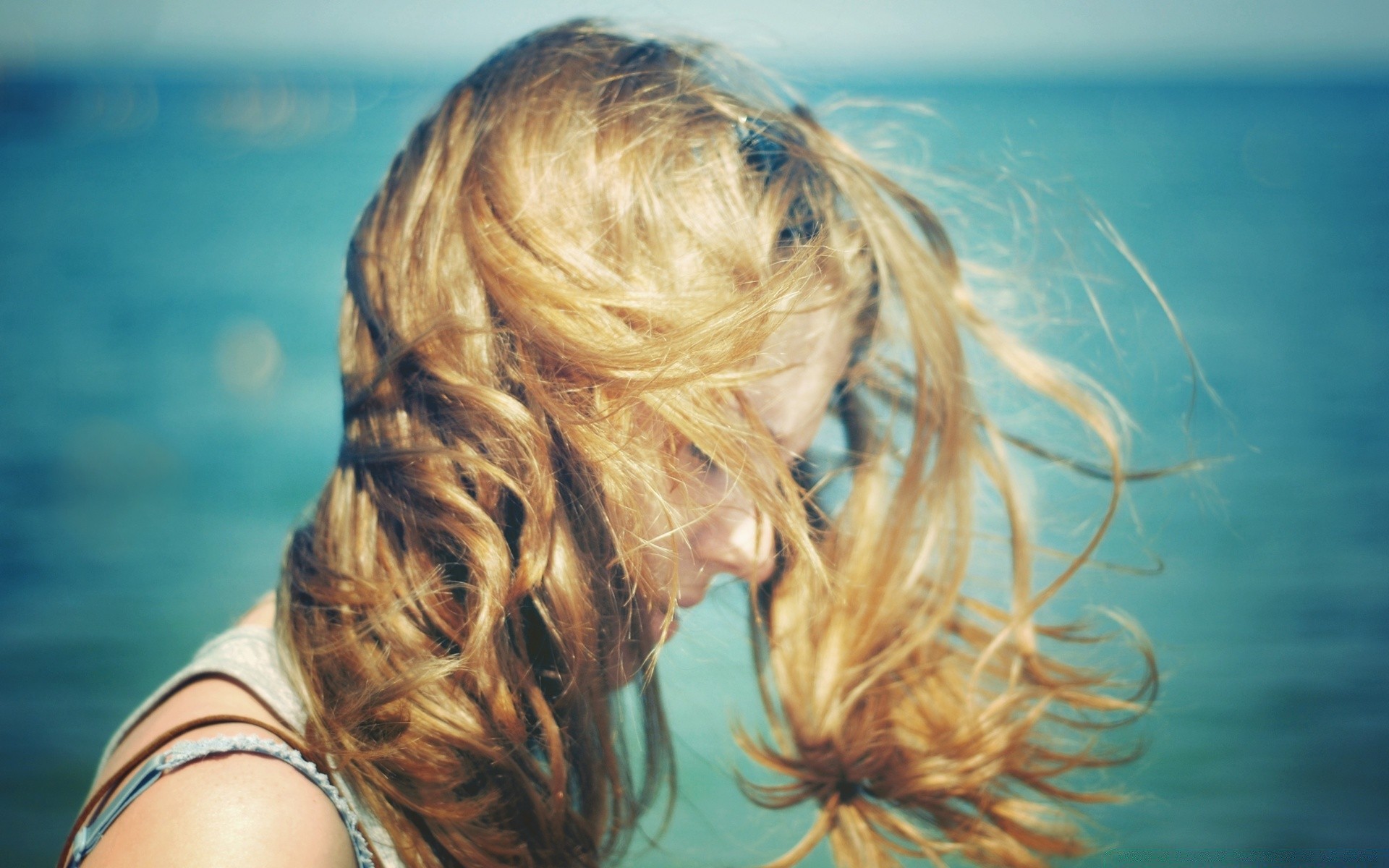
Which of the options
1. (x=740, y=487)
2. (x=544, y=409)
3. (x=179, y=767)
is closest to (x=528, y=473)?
(x=544, y=409)

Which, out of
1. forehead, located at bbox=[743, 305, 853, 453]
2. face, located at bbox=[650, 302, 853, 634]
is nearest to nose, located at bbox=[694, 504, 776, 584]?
face, located at bbox=[650, 302, 853, 634]

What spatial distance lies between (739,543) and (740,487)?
134 millimetres

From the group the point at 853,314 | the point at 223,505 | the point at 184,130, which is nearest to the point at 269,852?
the point at 853,314

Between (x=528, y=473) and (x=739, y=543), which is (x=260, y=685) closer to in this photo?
(x=528, y=473)

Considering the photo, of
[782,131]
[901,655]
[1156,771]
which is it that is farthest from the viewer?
[1156,771]

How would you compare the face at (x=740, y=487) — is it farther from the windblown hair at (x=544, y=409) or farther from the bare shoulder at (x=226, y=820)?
the bare shoulder at (x=226, y=820)

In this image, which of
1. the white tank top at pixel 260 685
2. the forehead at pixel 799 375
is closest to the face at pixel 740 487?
the forehead at pixel 799 375

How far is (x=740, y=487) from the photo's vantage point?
1264 mm

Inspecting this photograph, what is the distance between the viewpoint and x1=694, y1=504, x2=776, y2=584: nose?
1.32 meters

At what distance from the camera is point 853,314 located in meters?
1.54

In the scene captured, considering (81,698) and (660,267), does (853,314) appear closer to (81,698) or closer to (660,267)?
(660,267)

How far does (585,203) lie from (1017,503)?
123cm

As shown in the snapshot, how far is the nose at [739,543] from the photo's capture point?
1.32 metres

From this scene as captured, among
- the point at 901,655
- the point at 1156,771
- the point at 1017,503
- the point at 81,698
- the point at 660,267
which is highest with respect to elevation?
the point at 660,267
